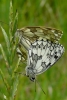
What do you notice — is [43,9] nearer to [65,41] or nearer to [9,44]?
[65,41]

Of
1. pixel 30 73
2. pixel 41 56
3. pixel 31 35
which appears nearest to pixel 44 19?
pixel 31 35

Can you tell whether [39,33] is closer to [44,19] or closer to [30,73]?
[30,73]

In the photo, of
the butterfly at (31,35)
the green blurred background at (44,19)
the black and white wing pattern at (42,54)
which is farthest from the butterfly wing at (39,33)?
the green blurred background at (44,19)

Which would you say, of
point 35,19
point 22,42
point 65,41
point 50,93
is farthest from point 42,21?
point 22,42

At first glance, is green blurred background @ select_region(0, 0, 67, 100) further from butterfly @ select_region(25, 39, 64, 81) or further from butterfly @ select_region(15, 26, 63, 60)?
butterfly @ select_region(25, 39, 64, 81)

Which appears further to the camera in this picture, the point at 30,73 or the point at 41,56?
the point at 41,56

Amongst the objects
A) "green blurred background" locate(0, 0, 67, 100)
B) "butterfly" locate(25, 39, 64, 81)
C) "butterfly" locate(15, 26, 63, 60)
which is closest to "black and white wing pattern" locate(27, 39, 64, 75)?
"butterfly" locate(25, 39, 64, 81)

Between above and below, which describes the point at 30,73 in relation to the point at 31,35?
below

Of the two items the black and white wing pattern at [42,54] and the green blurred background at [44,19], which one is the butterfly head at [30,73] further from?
the green blurred background at [44,19]
